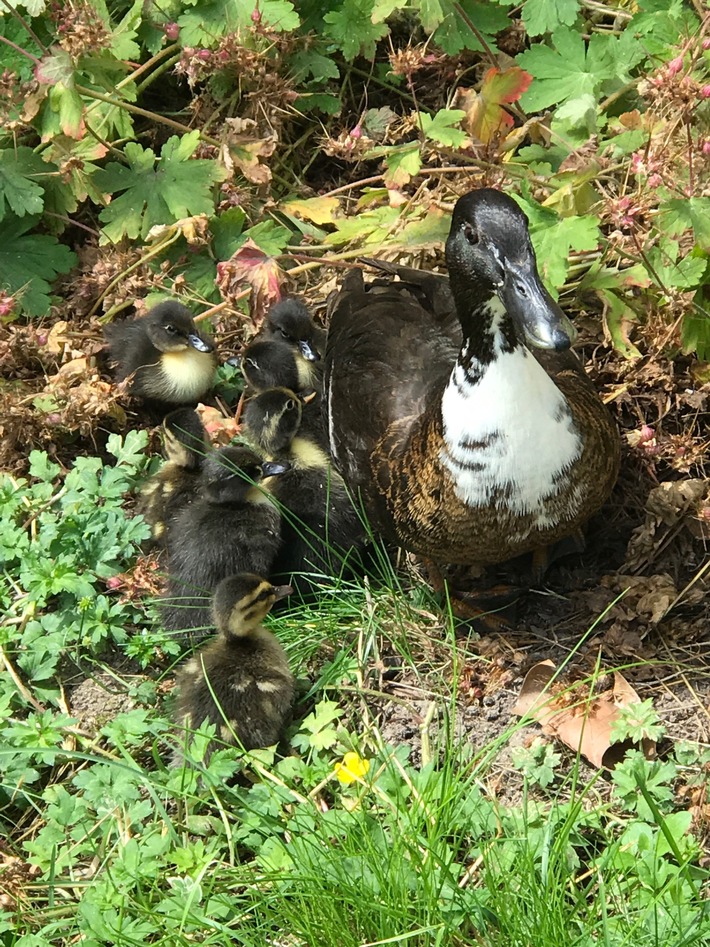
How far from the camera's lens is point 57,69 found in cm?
355

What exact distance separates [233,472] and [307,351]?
0.59 metres

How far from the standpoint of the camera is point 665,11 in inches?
134

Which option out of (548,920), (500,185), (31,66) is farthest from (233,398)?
(548,920)

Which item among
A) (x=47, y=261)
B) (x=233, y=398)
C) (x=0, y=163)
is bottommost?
(x=233, y=398)

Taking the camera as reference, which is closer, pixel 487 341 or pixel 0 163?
pixel 487 341

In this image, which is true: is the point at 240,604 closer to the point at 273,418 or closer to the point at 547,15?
the point at 273,418

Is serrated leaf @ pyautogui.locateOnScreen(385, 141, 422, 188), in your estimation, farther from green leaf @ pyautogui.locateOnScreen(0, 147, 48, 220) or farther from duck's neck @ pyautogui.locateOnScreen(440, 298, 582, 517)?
green leaf @ pyautogui.locateOnScreen(0, 147, 48, 220)

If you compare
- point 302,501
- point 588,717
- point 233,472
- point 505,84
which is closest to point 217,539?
point 233,472

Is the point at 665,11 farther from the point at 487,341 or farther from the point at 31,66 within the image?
the point at 31,66

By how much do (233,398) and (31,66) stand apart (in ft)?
4.78

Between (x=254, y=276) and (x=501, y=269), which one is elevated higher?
(x=501, y=269)

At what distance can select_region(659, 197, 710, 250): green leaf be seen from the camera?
295 centimetres

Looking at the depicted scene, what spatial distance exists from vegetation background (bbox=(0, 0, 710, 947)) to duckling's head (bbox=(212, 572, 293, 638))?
0.26m

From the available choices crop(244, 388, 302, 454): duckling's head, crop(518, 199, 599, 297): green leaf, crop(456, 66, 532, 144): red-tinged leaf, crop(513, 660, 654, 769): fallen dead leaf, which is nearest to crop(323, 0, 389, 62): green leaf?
crop(456, 66, 532, 144): red-tinged leaf
